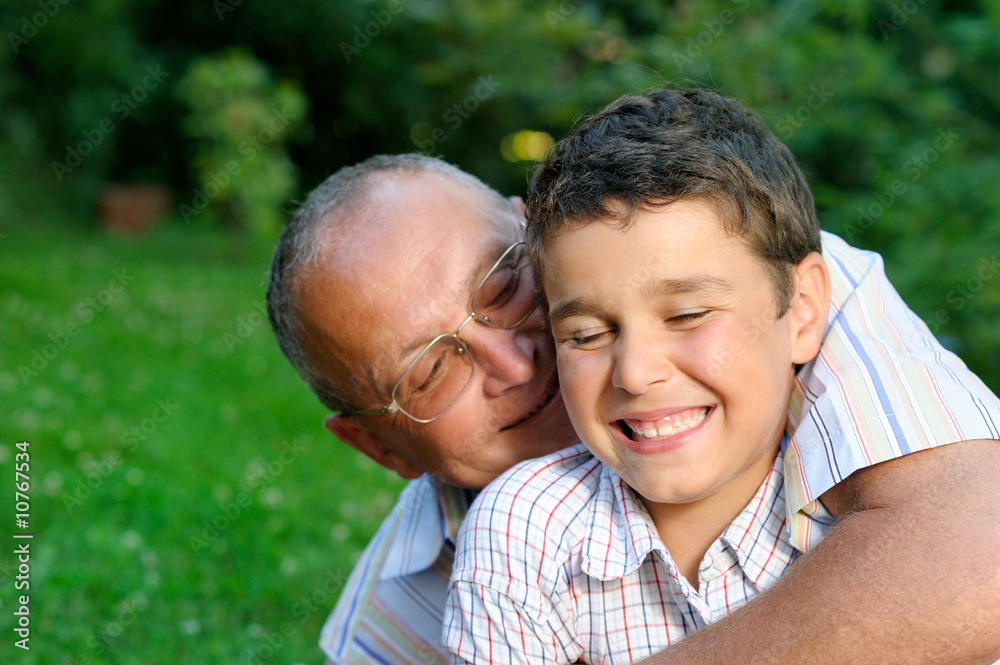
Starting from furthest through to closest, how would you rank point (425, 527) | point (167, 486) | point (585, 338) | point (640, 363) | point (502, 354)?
point (167, 486)
point (425, 527)
point (502, 354)
point (585, 338)
point (640, 363)

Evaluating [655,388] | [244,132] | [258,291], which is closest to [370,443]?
[655,388]

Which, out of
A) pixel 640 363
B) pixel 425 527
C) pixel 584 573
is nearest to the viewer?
pixel 640 363

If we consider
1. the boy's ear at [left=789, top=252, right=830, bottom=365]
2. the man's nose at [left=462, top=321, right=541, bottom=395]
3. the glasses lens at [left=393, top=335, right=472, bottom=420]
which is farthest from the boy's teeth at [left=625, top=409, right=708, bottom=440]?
the glasses lens at [left=393, top=335, right=472, bottom=420]

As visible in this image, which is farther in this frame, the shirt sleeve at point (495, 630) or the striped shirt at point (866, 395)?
the shirt sleeve at point (495, 630)

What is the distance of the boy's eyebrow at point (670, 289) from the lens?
1512mm

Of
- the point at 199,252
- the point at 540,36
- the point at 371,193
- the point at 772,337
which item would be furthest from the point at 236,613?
the point at 199,252

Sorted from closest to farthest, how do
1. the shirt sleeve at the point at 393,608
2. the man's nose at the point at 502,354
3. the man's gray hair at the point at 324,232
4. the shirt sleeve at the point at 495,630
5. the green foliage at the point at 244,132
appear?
the shirt sleeve at the point at 495,630
the man's nose at the point at 502,354
the man's gray hair at the point at 324,232
the shirt sleeve at the point at 393,608
the green foliage at the point at 244,132

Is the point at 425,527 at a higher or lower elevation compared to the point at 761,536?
lower

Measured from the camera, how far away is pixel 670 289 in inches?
59.5

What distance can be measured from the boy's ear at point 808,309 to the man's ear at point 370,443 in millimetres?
1195

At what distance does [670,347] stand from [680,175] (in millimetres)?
302

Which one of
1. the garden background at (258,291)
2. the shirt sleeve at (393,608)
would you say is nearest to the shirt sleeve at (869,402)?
the garden background at (258,291)

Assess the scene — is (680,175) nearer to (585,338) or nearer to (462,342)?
(585,338)

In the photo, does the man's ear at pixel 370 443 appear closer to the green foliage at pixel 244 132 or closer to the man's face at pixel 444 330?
the man's face at pixel 444 330
